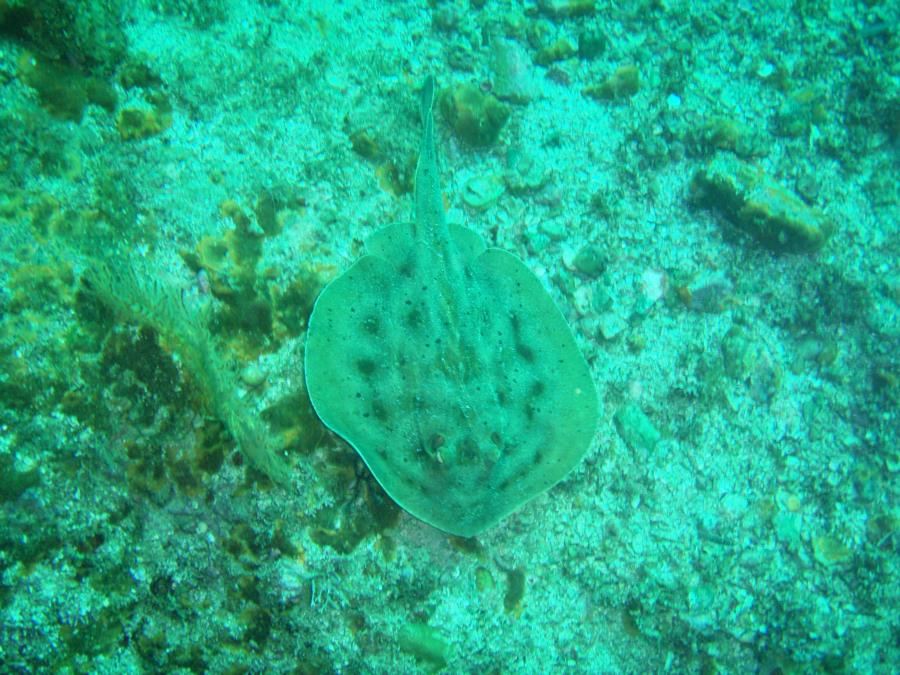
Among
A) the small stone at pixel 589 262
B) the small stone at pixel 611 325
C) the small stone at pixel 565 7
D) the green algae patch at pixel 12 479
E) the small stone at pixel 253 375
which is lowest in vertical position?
the small stone at pixel 611 325

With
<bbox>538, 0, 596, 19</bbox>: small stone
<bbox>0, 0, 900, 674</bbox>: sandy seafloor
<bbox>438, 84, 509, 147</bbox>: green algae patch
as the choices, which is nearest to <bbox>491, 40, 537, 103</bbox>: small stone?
<bbox>0, 0, 900, 674</bbox>: sandy seafloor

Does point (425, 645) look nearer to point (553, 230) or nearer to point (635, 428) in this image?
point (635, 428)

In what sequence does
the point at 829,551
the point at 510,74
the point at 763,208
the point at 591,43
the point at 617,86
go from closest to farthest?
the point at 829,551 → the point at 763,208 → the point at 510,74 → the point at 617,86 → the point at 591,43

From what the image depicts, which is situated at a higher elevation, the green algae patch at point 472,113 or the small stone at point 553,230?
the green algae patch at point 472,113

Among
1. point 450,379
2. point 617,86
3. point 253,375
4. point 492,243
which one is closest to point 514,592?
point 450,379

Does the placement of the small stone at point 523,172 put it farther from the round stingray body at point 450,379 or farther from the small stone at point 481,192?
the round stingray body at point 450,379

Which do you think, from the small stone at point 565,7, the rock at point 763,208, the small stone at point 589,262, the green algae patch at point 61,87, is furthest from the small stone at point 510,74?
the green algae patch at point 61,87
